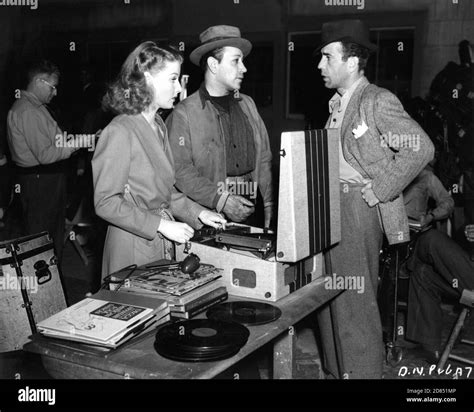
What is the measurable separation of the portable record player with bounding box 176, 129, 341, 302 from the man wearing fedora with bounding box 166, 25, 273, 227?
0.82m

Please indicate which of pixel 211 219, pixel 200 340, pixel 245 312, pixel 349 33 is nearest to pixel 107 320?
pixel 200 340

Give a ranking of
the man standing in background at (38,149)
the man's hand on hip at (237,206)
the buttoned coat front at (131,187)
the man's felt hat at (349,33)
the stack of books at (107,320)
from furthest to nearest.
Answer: the man standing in background at (38,149)
the man's hand on hip at (237,206)
the man's felt hat at (349,33)
the buttoned coat front at (131,187)
the stack of books at (107,320)

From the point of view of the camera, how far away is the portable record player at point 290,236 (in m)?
2.29

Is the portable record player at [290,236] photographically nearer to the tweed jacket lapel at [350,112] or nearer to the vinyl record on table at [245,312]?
the vinyl record on table at [245,312]

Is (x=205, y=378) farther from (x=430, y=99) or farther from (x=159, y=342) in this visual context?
(x=430, y=99)

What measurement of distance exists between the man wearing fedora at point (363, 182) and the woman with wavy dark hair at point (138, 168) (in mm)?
992

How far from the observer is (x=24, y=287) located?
10.8 ft

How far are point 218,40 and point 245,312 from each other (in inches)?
77.5

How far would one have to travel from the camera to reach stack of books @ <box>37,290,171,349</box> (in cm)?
187

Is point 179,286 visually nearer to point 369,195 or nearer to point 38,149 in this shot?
point 369,195

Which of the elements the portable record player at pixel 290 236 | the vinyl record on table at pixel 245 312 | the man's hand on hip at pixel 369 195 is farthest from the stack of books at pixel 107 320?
the man's hand on hip at pixel 369 195

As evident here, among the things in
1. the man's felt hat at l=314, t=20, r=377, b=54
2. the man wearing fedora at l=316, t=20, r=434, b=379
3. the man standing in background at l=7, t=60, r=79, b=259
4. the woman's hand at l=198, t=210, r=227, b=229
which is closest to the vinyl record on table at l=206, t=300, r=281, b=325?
the woman's hand at l=198, t=210, r=227, b=229
